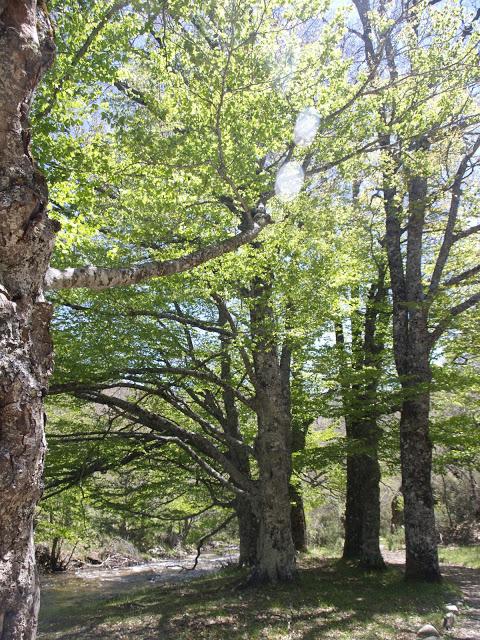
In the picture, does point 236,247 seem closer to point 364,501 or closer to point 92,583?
point 364,501

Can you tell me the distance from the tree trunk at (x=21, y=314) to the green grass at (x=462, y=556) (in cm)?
1542

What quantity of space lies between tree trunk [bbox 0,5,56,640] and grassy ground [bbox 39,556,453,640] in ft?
16.6

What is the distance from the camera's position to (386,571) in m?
12.7

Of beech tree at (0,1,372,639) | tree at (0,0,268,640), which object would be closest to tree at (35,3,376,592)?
beech tree at (0,1,372,639)

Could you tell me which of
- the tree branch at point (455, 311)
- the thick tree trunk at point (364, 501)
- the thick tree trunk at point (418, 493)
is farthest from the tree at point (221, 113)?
the thick tree trunk at point (364, 501)

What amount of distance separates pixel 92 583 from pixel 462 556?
12961mm

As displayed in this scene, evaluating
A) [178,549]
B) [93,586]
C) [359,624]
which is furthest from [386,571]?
[178,549]

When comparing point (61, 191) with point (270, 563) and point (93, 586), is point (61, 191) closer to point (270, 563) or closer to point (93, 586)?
point (270, 563)

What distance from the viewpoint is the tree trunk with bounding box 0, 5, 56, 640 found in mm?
2787

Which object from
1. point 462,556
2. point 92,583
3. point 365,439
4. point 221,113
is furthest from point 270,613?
point 462,556

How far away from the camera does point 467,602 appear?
8.97 metres

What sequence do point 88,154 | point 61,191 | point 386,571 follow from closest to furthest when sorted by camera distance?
point 61,191 < point 88,154 < point 386,571

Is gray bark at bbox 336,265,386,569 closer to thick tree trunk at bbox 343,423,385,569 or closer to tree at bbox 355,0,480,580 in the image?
thick tree trunk at bbox 343,423,385,569

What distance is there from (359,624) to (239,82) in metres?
7.81
